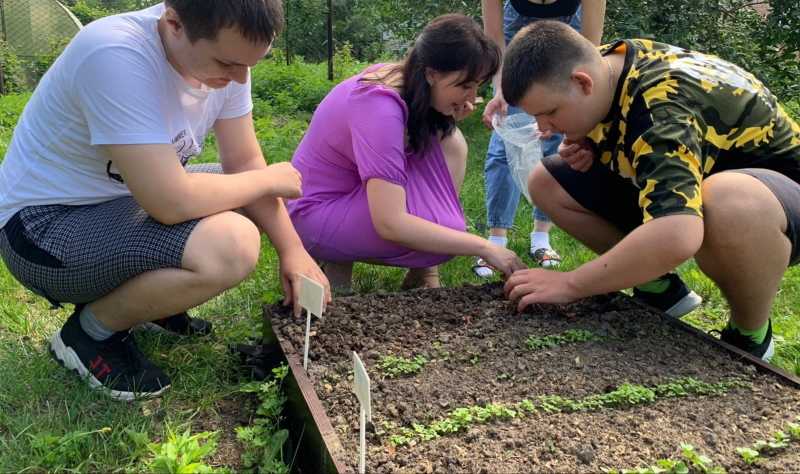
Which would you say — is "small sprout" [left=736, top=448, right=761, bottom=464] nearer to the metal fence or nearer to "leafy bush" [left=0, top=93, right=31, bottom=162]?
"leafy bush" [left=0, top=93, right=31, bottom=162]

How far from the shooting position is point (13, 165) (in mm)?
2074

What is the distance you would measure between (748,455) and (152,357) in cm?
171

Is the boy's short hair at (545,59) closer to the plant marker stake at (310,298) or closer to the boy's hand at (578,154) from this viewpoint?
the boy's hand at (578,154)

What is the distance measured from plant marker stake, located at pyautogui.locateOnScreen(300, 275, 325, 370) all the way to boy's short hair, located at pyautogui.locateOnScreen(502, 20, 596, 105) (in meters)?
0.80

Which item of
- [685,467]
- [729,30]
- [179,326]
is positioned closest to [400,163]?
[179,326]

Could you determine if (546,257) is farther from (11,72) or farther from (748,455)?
(11,72)

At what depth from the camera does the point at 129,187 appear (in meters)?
1.89

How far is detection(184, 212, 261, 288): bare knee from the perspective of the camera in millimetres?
1947

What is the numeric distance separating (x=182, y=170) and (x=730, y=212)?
148 cm

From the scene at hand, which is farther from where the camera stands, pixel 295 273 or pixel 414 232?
pixel 414 232

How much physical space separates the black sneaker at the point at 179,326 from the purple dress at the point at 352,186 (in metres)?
0.52

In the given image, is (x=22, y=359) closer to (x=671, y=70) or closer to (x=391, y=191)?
(x=391, y=191)

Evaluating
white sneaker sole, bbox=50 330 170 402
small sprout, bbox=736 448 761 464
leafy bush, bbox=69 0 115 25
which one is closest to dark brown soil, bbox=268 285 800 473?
small sprout, bbox=736 448 761 464

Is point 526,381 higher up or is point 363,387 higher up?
point 363,387
